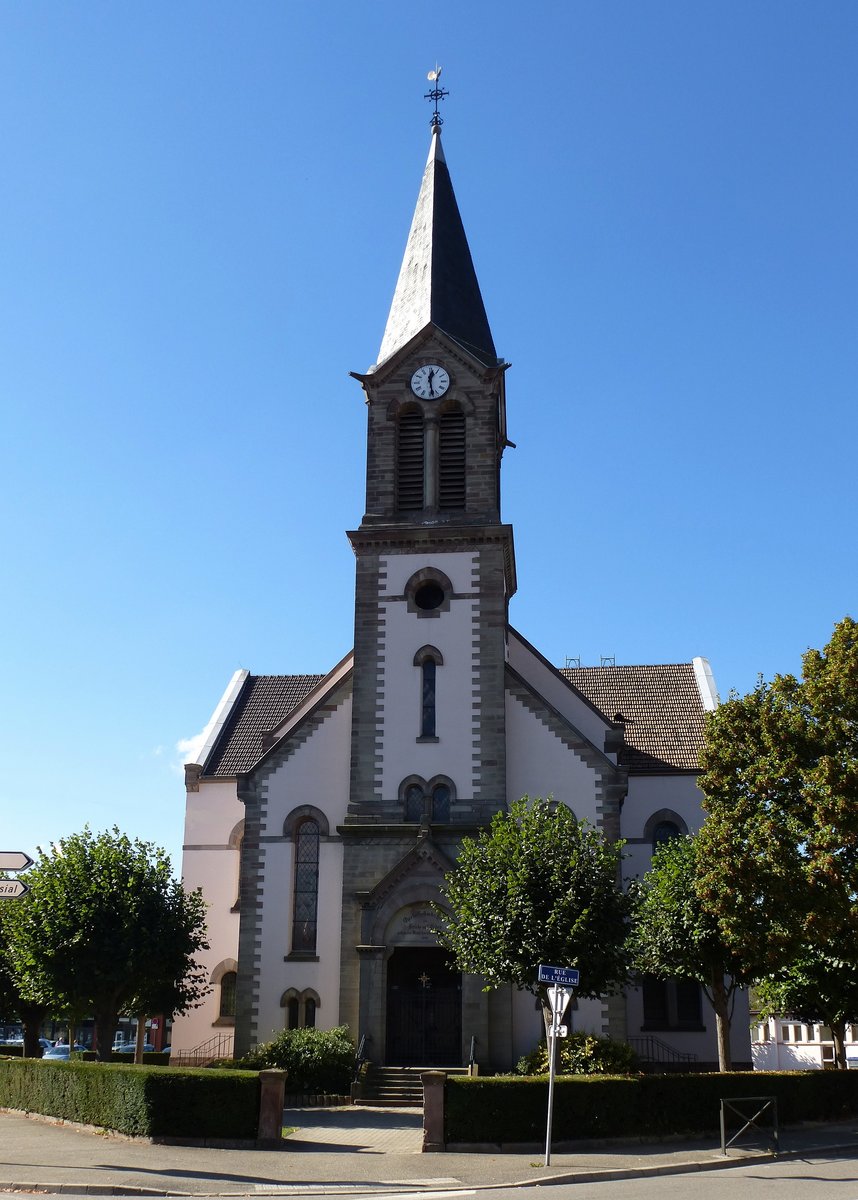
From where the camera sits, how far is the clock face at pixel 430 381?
38.4 metres

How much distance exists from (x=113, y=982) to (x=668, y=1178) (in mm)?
16479

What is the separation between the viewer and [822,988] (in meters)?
34.7

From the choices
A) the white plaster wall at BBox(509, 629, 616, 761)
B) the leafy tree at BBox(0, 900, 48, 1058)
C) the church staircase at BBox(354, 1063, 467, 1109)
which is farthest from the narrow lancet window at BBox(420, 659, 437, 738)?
the leafy tree at BBox(0, 900, 48, 1058)

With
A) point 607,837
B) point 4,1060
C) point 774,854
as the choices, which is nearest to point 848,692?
point 774,854

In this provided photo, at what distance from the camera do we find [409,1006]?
108 feet

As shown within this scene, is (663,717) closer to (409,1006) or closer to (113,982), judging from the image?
(409,1006)

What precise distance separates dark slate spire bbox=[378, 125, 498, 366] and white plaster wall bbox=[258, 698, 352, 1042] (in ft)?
40.7

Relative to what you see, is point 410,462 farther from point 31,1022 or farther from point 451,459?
point 31,1022

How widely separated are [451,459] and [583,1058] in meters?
17.7

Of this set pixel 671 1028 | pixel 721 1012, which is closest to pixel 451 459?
pixel 721 1012

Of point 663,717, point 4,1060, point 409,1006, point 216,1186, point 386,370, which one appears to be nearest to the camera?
point 216,1186

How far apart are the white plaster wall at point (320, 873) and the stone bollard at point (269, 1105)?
431 inches

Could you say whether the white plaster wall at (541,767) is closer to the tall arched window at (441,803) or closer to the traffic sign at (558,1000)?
the tall arched window at (441,803)

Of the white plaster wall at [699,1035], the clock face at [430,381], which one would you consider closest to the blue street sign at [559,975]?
the white plaster wall at [699,1035]
